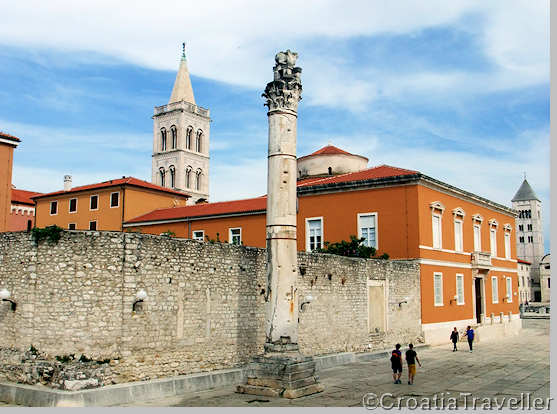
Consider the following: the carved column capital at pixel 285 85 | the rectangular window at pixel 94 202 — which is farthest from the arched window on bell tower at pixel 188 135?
the carved column capital at pixel 285 85

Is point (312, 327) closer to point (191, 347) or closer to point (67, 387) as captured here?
point (191, 347)

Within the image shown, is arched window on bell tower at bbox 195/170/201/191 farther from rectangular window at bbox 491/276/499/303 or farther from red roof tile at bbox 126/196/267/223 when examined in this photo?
rectangular window at bbox 491/276/499/303

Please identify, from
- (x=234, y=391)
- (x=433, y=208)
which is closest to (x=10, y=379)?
(x=234, y=391)

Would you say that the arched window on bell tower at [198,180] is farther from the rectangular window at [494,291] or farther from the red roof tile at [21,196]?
the rectangular window at [494,291]

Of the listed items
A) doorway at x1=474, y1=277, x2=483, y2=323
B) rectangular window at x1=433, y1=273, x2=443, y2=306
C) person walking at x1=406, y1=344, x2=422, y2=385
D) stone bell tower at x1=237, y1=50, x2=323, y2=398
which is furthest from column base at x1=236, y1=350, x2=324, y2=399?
doorway at x1=474, y1=277, x2=483, y2=323

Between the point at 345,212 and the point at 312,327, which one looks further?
the point at 345,212

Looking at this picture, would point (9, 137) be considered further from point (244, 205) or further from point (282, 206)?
point (282, 206)

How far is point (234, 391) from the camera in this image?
47.0 ft

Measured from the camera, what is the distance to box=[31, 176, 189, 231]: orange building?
42.1 meters

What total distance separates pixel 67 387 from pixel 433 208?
790 inches

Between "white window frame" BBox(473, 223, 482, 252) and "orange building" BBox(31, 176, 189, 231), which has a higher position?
"orange building" BBox(31, 176, 189, 231)

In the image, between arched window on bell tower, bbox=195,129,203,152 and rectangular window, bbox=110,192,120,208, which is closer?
rectangular window, bbox=110,192,120,208

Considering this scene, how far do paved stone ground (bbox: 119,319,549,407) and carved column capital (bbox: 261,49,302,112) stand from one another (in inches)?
298

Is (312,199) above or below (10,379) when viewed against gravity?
above
